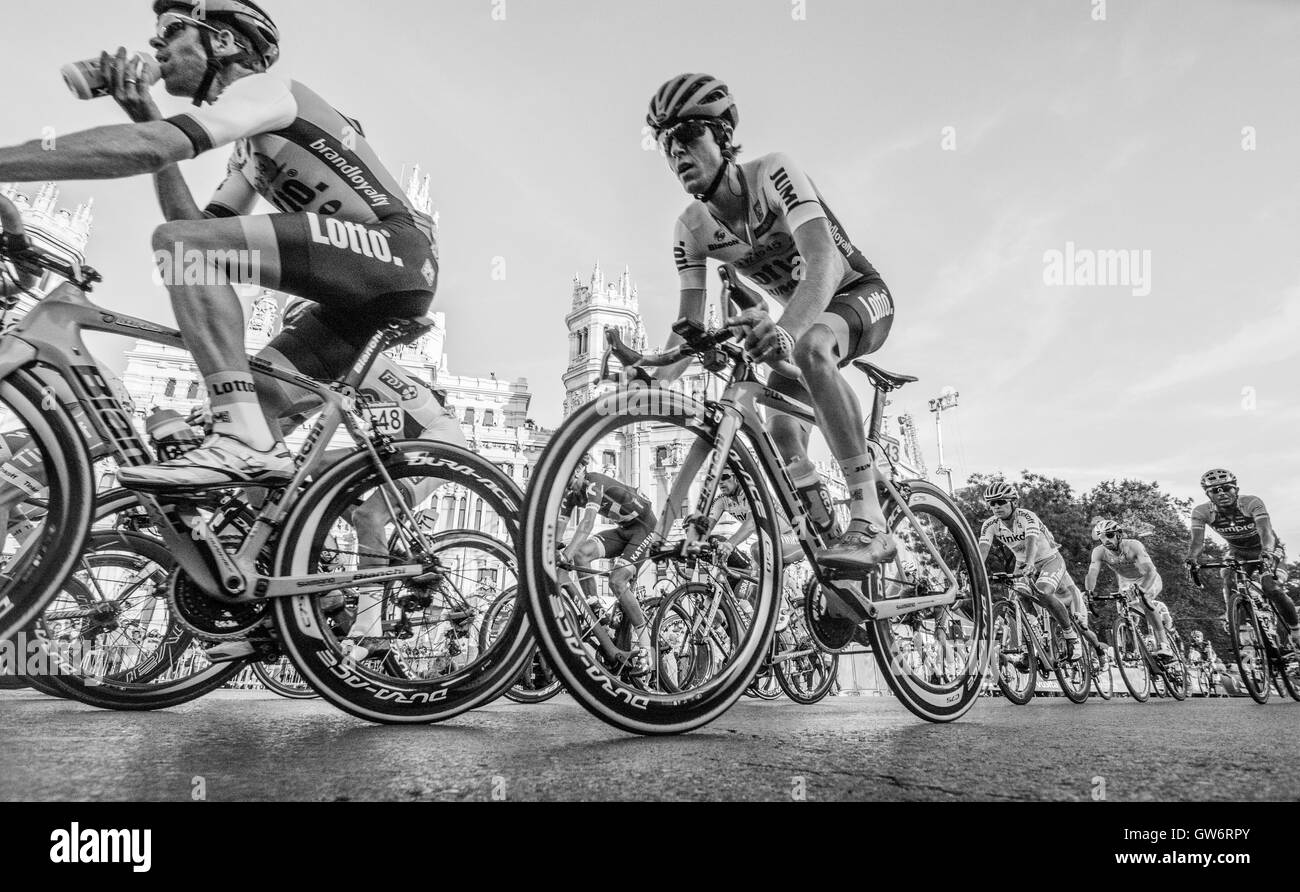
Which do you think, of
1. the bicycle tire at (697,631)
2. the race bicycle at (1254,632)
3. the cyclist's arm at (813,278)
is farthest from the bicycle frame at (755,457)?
the race bicycle at (1254,632)

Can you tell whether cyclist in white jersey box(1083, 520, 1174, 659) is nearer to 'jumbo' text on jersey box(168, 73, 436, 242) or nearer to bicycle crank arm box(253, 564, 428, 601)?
bicycle crank arm box(253, 564, 428, 601)

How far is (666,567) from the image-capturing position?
2.58 m

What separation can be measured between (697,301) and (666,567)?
5.17 ft

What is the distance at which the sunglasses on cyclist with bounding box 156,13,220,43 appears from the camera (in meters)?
2.40

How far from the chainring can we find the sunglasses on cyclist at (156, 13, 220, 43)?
204 cm

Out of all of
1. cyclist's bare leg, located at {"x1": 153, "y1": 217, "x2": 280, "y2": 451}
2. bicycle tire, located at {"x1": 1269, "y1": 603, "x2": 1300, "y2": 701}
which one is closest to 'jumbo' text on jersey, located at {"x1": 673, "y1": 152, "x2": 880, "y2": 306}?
cyclist's bare leg, located at {"x1": 153, "y1": 217, "x2": 280, "y2": 451}

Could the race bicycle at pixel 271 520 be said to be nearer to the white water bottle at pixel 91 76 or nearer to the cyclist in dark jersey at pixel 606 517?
the white water bottle at pixel 91 76

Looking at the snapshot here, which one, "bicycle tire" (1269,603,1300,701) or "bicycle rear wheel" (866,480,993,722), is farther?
"bicycle tire" (1269,603,1300,701)

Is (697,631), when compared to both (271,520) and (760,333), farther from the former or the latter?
(271,520)

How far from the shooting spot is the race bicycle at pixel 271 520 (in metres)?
1.86

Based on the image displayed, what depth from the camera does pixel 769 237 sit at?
10.6 feet
